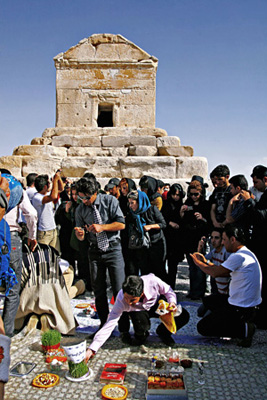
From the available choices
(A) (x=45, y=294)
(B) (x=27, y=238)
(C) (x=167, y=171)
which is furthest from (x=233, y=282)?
(C) (x=167, y=171)

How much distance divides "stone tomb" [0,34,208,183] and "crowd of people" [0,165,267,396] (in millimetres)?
5518

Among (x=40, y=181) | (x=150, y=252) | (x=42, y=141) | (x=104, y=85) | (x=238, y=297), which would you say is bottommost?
(x=238, y=297)

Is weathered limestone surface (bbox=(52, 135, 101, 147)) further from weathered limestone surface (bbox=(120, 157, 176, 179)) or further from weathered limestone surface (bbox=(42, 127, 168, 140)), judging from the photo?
weathered limestone surface (bbox=(120, 157, 176, 179))

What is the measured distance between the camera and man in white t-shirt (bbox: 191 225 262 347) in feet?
10.6

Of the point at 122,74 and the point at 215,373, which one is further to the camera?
the point at 122,74

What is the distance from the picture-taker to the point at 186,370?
2807 millimetres

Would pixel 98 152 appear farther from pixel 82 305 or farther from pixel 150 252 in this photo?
pixel 82 305

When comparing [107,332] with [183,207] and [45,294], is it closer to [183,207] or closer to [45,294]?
[45,294]

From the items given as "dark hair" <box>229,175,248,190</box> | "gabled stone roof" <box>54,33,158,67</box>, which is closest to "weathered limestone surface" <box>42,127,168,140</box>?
"gabled stone roof" <box>54,33,158,67</box>

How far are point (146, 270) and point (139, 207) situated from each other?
0.91 metres

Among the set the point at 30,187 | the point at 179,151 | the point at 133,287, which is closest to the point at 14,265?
the point at 133,287

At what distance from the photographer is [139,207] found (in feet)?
13.8

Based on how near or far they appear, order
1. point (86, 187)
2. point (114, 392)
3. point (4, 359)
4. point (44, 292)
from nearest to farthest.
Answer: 1. point (4, 359)
2. point (114, 392)
3. point (86, 187)
4. point (44, 292)

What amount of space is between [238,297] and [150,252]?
1.45 m
